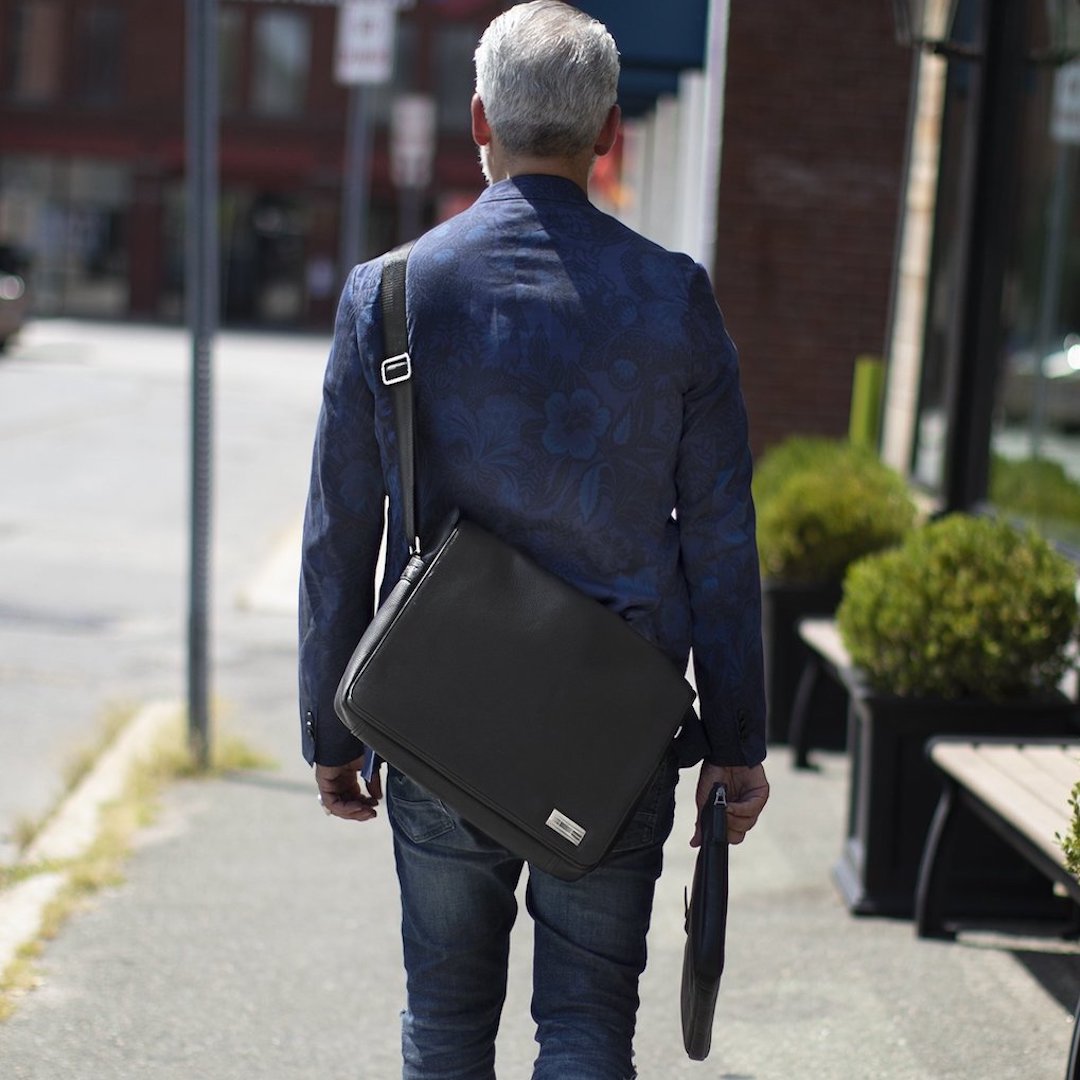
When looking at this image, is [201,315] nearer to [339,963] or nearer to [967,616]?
[339,963]

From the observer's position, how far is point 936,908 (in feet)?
15.4

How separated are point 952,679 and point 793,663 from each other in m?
1.94

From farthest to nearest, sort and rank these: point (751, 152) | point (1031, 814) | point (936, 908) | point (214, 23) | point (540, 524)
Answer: point (751, 152), point (214, 23), point (936, 908), point (1031, 814), point (540, 524)

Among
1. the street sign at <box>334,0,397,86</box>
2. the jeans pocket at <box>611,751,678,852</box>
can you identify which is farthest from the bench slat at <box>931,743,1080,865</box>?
the street sign at <box>334,0,397,86</box>

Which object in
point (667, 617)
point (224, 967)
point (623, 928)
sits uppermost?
point (667, 617)

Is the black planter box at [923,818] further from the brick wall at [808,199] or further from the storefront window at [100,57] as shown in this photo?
the storefront window at [100,57]

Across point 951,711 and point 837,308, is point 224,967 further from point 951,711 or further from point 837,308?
point 837,308

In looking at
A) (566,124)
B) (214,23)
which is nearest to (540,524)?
(566,124)

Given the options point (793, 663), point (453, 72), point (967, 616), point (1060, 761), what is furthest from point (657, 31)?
point (453, 72)

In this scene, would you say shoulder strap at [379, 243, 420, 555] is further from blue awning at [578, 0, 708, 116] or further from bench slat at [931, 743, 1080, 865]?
blue awning at [578, 0, 708, 116]

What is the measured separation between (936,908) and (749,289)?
5.03m

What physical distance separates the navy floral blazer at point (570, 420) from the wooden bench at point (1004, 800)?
140 cm

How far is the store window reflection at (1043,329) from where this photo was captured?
6.86m

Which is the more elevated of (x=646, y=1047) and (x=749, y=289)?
(x=749, y=289)
